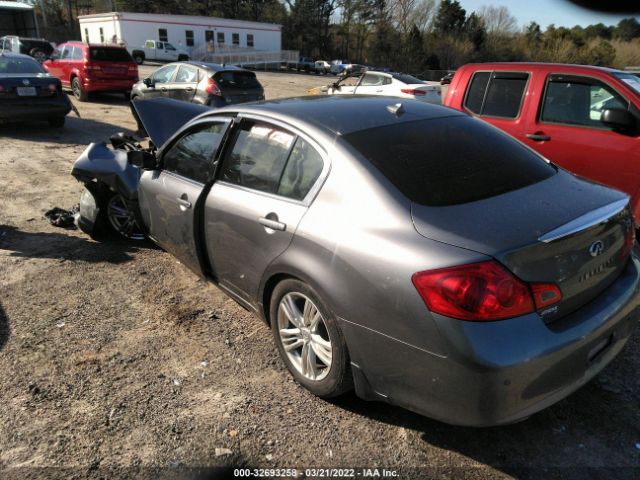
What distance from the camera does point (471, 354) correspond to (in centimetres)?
196

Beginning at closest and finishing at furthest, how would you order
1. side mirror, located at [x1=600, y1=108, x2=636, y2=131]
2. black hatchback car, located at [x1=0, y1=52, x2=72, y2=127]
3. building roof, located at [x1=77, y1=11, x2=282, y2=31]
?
side mirror, located at [x1=600, y1=108, x2=636, y2=131], black hatchback car, located at [x1=0, y1=52, x2=72, y2=127], building roof, located at [x1=77, y1=11, x2=282, y2=31]

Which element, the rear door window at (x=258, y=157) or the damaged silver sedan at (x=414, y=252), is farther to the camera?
the rear door window at (x=258, y=157)

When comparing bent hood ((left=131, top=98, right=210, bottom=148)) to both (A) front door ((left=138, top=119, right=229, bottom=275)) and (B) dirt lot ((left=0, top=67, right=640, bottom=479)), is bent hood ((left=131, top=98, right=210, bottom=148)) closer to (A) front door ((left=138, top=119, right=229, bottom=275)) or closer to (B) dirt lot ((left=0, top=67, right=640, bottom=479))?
(A) front door ((left=138, top=119, right=229, bottom=275))

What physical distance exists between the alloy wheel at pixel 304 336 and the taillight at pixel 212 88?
366 inches

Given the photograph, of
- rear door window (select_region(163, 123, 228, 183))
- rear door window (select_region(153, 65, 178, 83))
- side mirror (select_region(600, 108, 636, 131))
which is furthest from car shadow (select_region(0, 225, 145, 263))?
rear door window (select_region(153, 65, 178, 83))

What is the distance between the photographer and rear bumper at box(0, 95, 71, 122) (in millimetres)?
9984

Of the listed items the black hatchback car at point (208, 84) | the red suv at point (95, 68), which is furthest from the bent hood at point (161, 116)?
the red suv at point (95, 68)

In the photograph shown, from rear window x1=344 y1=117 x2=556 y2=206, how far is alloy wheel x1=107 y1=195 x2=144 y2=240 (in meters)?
3.13

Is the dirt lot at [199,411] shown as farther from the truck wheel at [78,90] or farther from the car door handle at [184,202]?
the truck wheel at [78,90]

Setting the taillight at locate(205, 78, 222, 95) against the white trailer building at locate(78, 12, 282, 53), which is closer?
the taillight at locate(205, 78, 222, 95)

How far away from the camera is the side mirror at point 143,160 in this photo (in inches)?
156

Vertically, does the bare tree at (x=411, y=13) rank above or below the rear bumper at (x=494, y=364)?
above

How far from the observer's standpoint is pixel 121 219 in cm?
503

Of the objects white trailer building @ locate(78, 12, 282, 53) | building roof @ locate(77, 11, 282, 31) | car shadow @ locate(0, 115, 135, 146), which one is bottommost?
car shadow @ locate(0, 115, 135, 146)
